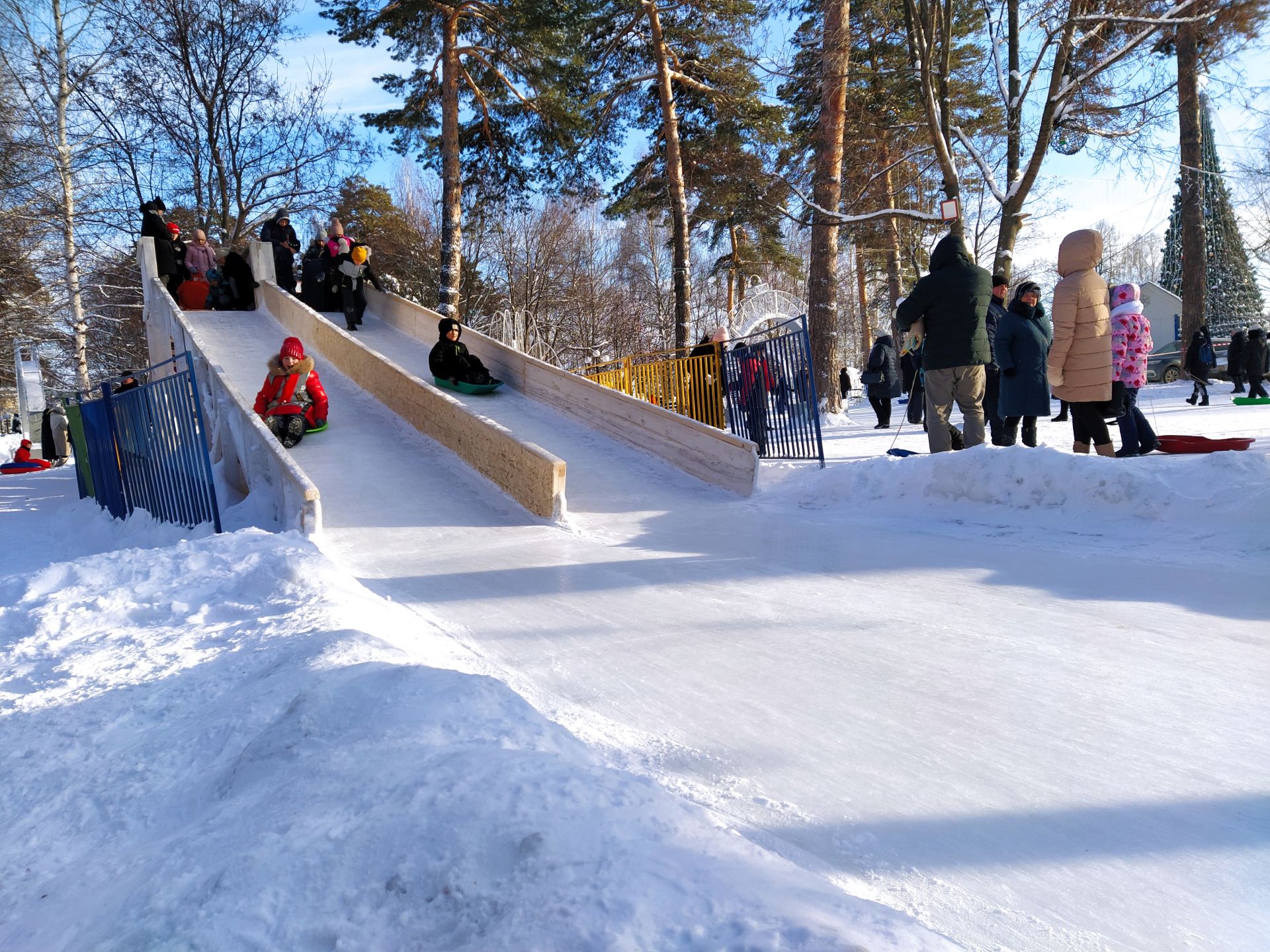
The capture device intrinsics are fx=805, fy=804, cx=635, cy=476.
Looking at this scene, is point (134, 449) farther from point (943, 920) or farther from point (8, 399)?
point (8, 399)

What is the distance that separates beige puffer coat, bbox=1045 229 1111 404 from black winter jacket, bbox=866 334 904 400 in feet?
17.7

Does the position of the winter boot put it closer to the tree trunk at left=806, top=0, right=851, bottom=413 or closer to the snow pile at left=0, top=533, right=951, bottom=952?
the snow pile at left=0, top=533, right=951, bottom=952

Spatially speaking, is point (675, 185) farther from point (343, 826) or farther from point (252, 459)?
point (343, 826)

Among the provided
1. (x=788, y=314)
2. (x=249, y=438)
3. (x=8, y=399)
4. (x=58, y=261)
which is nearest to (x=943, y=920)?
(x=249, y=438)

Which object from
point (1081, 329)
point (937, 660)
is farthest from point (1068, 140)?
point (937, 660)

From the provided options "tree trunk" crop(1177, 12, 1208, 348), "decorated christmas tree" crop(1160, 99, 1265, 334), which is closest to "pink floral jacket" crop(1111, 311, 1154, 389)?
"tree trunk" crop(1177, 12, 1208, 348)

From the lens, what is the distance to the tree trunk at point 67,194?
19922 mm

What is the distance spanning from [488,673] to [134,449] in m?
6.55

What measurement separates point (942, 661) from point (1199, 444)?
5057 mm

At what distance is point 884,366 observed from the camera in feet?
39.4

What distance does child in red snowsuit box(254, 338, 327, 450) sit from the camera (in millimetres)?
8570

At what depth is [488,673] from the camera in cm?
314

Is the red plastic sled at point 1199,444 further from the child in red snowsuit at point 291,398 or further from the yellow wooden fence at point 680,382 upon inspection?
the child in red snowsuit at point 291,398

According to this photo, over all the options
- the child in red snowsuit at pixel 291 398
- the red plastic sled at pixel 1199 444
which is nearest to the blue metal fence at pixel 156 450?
the child in red snowsuit at pixel 291 398
